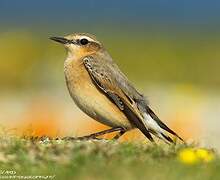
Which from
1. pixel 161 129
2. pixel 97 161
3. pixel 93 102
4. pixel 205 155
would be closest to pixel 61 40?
pixel 93 102

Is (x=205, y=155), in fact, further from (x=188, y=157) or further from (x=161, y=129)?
(x=161, y=129)

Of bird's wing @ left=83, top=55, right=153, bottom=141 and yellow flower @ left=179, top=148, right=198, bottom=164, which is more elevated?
bird's wing @ left=83, top=55, right=153, bottom=141

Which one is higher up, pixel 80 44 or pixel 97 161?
pixel 80 44

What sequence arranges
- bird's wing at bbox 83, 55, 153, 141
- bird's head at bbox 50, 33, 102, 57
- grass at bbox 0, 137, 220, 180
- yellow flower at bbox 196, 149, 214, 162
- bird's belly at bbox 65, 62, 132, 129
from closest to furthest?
1. grass at bbox 0, 137, 220, 180
2. yellow flower at bbox 196, 149, 214, 162
3. bird's belly at bbox 65, 62, 132, 129
4. bird's wing at bbox 83, 55, 153, 141
5. bird's head at bbox 50, 33, 102, 57

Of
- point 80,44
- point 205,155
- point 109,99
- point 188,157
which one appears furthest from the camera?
point 80,44

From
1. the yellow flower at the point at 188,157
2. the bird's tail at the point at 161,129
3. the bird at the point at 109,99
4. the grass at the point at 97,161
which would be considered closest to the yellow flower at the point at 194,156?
the yellow flower at the point at 188,157

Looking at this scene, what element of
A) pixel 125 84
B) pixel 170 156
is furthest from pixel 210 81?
pixel 170 156

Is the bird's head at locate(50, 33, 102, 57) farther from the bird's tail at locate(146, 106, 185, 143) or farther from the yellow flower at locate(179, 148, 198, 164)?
the yellow flower at locate(179, 148, 198, 164)

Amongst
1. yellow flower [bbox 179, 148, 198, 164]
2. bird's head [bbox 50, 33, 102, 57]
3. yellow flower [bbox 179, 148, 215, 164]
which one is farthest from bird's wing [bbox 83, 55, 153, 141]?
yellow flower [bbox 179, 148, 198, 164]

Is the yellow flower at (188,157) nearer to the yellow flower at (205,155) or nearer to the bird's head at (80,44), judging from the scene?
the yellow flower at (205,155)
